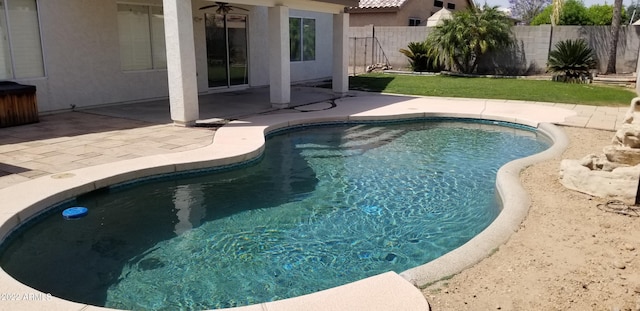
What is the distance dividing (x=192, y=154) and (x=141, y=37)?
7.07m

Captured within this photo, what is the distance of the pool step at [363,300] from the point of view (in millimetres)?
3484

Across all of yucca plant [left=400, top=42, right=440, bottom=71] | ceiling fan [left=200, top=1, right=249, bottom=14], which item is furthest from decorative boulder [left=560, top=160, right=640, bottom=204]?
yucca plant [left=400, top=42, right=440, bottom=71]

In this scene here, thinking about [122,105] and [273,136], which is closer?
[273,136]

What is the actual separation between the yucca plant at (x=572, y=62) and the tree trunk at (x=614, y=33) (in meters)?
1.03

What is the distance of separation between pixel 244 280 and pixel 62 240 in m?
2.35

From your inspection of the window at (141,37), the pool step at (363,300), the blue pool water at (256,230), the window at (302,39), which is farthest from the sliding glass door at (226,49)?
the pool step at (363,300)

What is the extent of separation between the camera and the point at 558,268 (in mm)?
4215

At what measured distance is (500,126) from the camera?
478 inches

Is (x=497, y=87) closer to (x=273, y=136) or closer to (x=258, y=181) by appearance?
(x=273, y=136)

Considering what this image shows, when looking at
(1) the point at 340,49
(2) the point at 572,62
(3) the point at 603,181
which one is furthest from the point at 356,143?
(2) the point at 572,62

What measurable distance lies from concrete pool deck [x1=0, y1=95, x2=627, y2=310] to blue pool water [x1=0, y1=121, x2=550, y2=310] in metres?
0.28

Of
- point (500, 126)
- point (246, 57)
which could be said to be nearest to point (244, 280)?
point (500, 126)

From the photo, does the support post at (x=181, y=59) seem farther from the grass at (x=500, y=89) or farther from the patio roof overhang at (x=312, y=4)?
the grass at (x=500, y=89)

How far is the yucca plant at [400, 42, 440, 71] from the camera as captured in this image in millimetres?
22859
